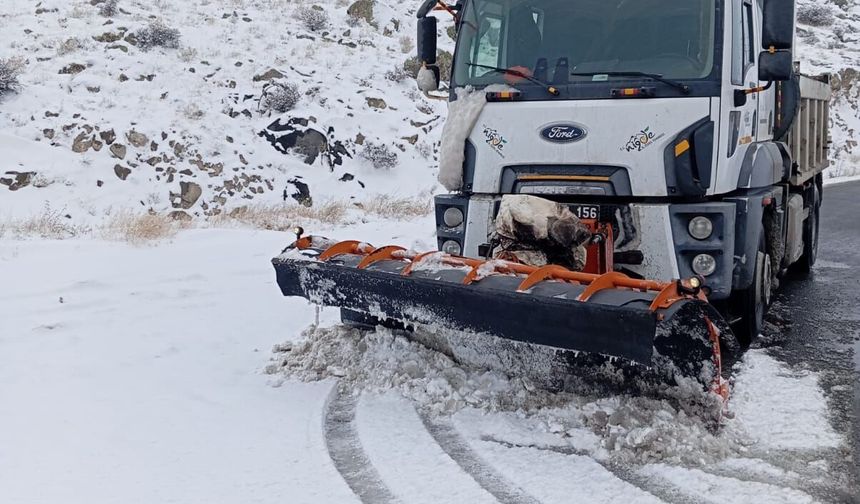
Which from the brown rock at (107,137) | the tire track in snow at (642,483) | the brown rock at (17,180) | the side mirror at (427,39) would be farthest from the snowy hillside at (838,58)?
the tire track in snow at (642,483)

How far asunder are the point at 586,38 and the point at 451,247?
1728mm

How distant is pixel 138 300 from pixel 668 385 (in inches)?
170

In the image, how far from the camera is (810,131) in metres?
8.48

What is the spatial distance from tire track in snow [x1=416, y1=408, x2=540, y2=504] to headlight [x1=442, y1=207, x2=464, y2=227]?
1730 millimetres

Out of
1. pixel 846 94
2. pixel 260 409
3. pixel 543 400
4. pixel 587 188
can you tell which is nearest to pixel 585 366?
pixel 543 400

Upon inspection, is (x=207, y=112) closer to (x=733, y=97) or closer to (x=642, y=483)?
(x=733, y=97)

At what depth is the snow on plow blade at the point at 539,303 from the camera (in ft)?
11.5

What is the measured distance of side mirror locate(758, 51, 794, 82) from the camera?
4.92m

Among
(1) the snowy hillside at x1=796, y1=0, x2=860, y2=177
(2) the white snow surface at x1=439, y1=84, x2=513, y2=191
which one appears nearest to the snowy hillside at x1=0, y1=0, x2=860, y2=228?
(1) the snowy hillside at x1=796, y1=0, x2=860, y2=177

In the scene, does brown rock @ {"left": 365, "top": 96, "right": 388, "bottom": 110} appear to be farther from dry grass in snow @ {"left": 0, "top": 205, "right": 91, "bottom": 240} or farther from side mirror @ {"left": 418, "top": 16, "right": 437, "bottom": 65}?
side mirror @ {"left": 418, "top": 16, "right": 437, "bottom": 65}

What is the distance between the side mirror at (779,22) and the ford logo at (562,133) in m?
1.26

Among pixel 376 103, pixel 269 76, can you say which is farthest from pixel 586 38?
pixel 269 76

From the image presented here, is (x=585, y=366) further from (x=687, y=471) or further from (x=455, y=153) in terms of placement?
(x=455, y=153)

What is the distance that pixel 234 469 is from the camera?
3.58m
